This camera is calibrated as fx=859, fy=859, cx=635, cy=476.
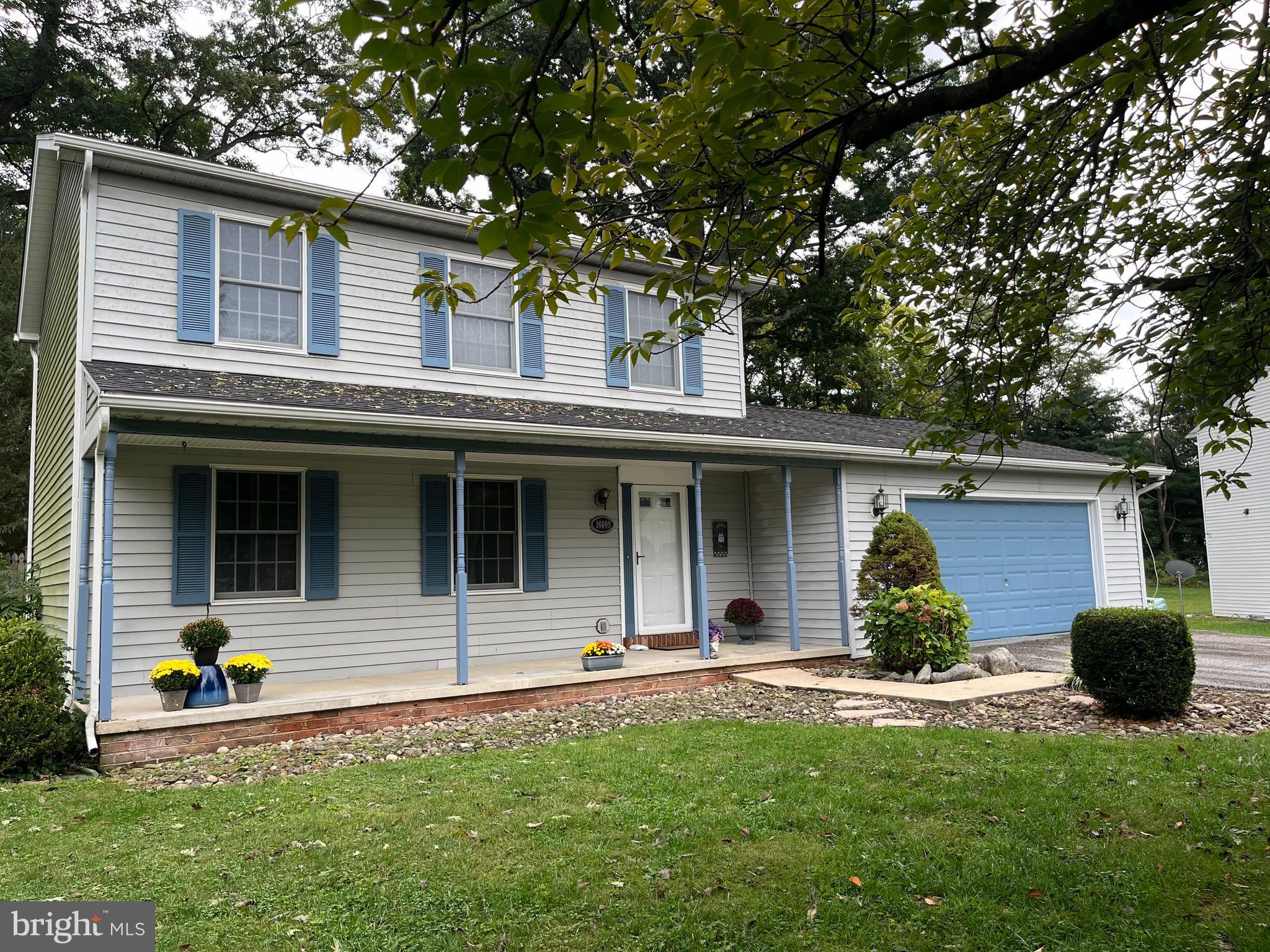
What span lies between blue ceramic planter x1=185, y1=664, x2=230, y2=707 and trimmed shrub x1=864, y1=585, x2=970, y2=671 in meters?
6.98

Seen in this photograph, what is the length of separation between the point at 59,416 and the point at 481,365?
503cm

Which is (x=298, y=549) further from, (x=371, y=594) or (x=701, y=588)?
(x=701, y=588)

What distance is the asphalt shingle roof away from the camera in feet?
26.0

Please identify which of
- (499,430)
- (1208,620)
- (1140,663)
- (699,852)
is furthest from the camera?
(1208,620)

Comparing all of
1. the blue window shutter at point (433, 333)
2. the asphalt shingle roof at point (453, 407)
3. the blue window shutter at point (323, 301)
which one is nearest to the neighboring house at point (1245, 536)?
the asphalt shingle roof at point (453, 407)

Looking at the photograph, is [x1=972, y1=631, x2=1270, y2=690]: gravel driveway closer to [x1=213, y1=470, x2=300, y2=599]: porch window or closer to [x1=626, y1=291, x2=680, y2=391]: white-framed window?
[x1=626, y1=291, x2=680, y2=391]: white-framed window

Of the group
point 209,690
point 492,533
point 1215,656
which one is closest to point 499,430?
point 492,533

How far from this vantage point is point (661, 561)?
480 inches

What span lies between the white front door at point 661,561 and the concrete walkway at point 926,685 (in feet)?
6.07

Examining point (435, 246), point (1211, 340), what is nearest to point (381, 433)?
point (435, 246)

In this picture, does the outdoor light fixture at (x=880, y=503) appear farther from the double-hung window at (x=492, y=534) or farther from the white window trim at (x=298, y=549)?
the white window trim at (x=298, y=549)

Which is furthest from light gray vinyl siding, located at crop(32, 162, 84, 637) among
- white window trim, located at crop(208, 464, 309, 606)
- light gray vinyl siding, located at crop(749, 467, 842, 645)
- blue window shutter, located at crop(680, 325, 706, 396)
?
light gray vinyl siding, located at crop(749, 467, 842, 645)

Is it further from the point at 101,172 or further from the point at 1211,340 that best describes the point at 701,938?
the point at 101,172

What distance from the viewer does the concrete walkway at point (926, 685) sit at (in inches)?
336
